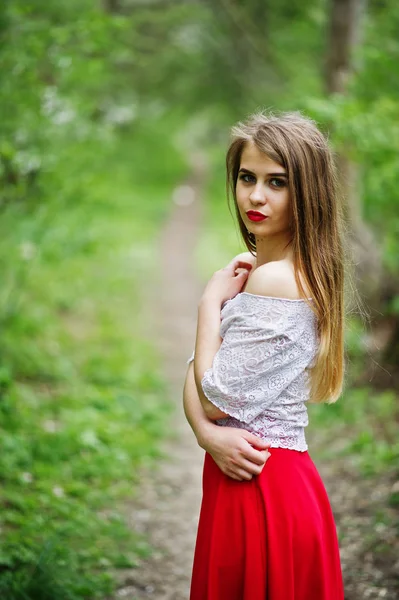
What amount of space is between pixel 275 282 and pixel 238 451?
Result: 1.73 feet

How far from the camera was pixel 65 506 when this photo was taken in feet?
14.1

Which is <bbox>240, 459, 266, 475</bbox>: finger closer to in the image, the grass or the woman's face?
the woman's face

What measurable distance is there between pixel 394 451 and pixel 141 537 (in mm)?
1978

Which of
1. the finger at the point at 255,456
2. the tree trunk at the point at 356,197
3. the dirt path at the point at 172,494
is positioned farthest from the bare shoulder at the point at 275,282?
the tree trunk at the point at 356,197

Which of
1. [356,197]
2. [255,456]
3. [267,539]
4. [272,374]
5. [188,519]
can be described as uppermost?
[356,197]

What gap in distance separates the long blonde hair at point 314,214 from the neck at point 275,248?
0.16ft

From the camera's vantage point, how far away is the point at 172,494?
194 inches

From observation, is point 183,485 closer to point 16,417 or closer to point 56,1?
point 16,417

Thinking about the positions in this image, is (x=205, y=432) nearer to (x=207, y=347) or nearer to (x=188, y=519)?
(x=207, y=347)

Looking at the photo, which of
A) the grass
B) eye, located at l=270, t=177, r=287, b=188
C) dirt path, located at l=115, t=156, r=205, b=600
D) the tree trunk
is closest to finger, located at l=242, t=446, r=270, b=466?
eye, located at l=270, t=177, r=287, b=188

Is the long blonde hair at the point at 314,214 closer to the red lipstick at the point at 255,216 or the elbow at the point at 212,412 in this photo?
the red lipstick at the point at 255,216

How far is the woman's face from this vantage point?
6.77ft

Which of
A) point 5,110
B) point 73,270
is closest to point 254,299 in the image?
point 5,110

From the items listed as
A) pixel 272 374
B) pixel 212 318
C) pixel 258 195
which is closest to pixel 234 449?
pixel 272 374
